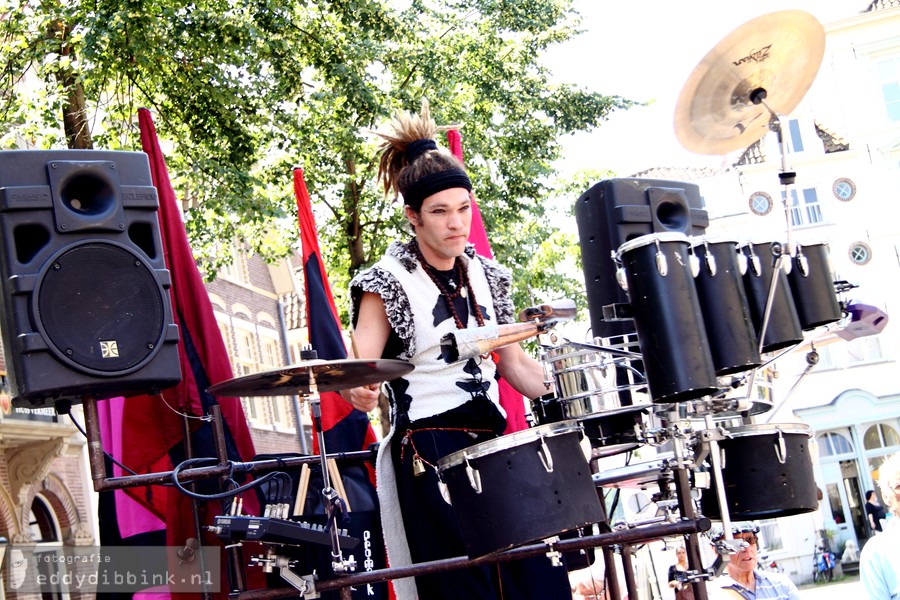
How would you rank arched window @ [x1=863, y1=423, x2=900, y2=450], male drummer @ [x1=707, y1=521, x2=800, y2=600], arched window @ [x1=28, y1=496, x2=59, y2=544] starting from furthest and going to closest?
1. arched window @ [x1=863, y1=423, x2=900, y2=450]
2. arched window @ [x1=28, y1=496, x2=59, y2=544]
3. male drummer @ [x1=707, y1=521, x2=800, y2=600]

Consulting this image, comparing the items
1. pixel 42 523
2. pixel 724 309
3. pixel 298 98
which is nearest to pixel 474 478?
pixel 724 309

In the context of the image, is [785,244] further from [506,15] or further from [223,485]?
[506,15]

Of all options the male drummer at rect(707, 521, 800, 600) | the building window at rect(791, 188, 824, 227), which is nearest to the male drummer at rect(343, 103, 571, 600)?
the male drummer at rect(707, 521, 800, 600)

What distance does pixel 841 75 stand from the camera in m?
34.5

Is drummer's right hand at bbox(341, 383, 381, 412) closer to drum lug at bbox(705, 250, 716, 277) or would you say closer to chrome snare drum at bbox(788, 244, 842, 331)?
drum lug at bbox(705, 250, 716, 277)

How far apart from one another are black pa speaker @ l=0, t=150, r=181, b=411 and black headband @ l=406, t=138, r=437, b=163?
39.0 inches

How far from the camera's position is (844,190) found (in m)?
34.3

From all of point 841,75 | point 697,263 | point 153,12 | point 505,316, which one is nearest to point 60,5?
point 153,12

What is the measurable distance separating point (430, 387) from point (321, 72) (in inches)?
387

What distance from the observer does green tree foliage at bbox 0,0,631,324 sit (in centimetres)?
1128

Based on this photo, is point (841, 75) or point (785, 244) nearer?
point (785, 244)

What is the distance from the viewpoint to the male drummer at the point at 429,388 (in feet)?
12.6

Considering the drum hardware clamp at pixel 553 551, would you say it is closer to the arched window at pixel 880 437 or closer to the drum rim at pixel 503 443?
the drum rim at pixel 503 443

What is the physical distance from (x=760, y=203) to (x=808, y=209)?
146 cm
